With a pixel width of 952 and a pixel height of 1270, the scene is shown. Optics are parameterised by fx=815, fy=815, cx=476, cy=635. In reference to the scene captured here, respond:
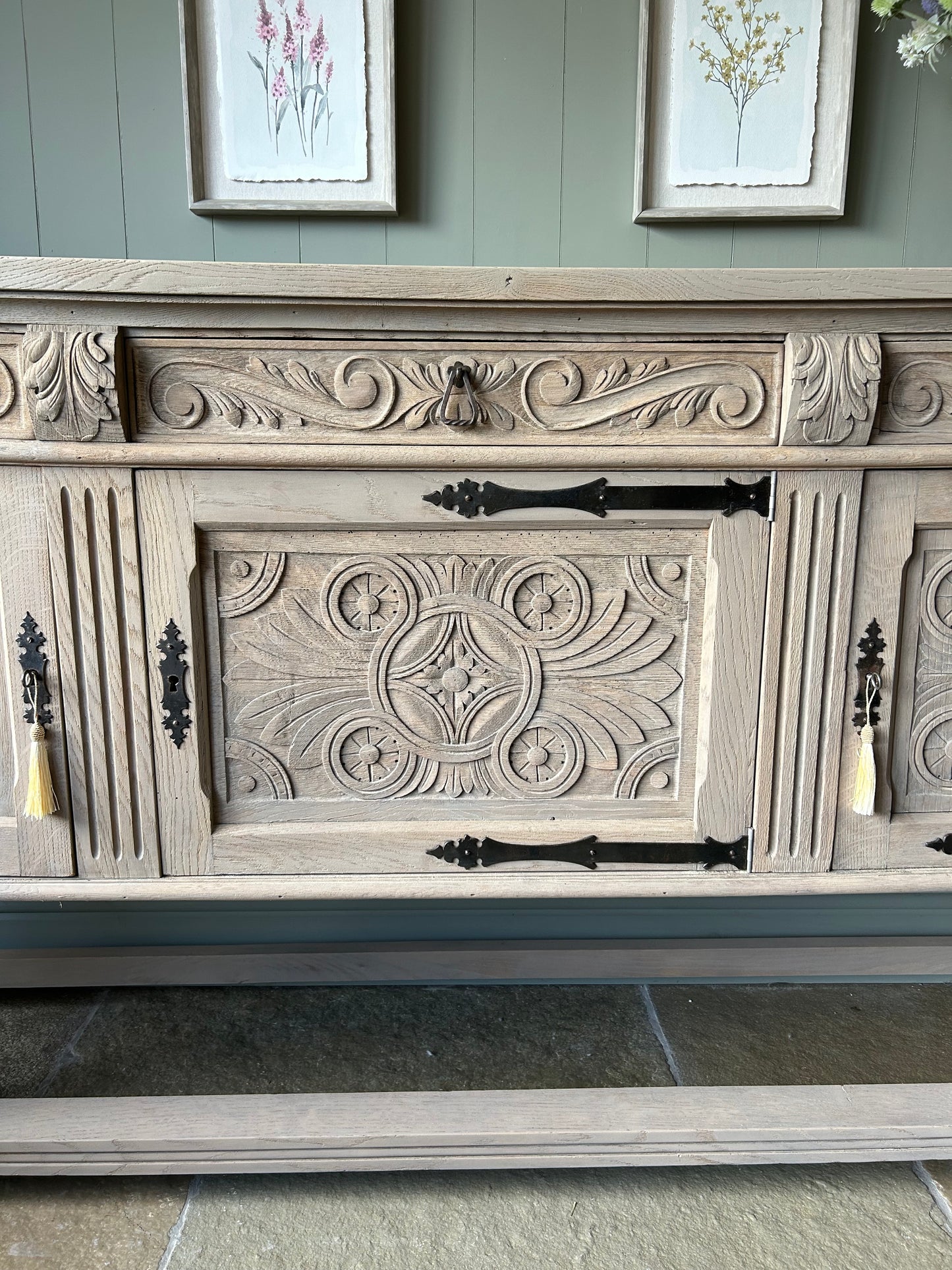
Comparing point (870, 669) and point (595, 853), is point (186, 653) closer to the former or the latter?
point (595, 853)

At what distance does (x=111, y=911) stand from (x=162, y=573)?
98 cm

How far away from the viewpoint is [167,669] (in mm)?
1009

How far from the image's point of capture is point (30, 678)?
994 mm

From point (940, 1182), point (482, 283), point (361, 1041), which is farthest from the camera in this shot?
point (361, 1041)

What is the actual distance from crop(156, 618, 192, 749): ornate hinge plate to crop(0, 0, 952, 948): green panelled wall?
815 millimetres

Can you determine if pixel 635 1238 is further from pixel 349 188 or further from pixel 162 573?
pixel 349 188

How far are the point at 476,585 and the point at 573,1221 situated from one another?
87 centimetres

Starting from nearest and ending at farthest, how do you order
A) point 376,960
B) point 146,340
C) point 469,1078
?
point 146,340 → point 469,1078 → point 376,960

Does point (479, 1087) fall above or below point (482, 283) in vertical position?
below

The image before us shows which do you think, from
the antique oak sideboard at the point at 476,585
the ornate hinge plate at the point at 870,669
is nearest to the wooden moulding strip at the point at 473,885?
the antique oak sideboard at the point at 476,585

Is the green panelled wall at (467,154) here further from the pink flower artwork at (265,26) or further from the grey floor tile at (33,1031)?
the grey floor tile at (33,1031)

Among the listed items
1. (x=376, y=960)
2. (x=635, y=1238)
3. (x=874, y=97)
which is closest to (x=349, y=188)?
(x=874, y=97)

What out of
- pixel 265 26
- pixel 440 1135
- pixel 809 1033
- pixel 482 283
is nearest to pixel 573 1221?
pixel 440 1135

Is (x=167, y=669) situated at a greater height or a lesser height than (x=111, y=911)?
greater
